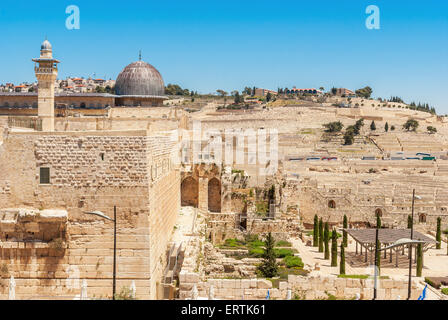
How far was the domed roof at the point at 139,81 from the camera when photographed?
3203 centimetres

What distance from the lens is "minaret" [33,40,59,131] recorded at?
2120cm

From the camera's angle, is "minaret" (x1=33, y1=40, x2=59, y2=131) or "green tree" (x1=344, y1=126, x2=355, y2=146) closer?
"minaret" (x1=33, y1=40, x2=59, y2=131)

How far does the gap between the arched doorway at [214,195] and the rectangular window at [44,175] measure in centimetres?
1370

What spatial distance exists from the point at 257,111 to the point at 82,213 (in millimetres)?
77281

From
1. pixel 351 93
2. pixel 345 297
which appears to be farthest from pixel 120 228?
pixel 351 93

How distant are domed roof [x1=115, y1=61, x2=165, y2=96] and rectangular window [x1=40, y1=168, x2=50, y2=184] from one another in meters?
20.2

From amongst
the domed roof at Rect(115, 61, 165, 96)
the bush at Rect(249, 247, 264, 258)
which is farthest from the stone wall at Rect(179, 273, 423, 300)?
the domed roof at Rect(115, 61, 165, 96)

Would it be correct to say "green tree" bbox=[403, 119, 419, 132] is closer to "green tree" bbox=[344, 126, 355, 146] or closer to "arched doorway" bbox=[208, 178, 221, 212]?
"green tree" bbox=[344, 126, 355, 146]

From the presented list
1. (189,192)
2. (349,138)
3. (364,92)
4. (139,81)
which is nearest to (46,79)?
(189,192)

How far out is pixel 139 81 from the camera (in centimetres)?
3231

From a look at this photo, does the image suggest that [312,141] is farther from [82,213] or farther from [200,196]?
[82,213]

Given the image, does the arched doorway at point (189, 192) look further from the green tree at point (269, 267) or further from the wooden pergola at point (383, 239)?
the wooden pergola at point (383, 239)

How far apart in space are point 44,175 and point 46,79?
10.6 m

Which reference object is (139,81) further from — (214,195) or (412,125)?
(412,125)
